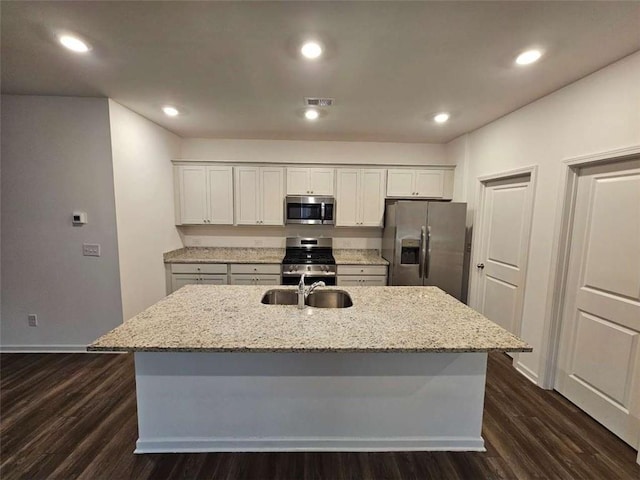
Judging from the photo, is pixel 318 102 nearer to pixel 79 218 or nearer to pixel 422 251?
pixel 422 251

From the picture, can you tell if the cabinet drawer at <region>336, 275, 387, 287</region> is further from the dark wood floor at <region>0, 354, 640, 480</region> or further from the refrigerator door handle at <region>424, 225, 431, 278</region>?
the dark wood floor at <region>0, 354, 640, 480</region>

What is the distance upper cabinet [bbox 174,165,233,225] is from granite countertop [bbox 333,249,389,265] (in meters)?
1.74

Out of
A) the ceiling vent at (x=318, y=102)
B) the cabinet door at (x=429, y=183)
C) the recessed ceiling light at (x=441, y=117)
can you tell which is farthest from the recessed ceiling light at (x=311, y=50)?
the cabinet door at (x=429, y=183)

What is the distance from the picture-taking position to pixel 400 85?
2.36 m

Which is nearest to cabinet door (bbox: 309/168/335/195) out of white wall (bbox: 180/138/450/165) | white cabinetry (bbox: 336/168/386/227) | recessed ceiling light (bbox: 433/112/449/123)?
white cabinetry (bbox: 336/168/386/227)

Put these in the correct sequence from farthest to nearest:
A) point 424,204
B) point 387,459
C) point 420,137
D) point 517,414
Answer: point 420,137 < point 424,204 < point 517,414 < point 387,459

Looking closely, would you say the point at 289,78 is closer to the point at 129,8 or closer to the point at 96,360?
the point at 129,8

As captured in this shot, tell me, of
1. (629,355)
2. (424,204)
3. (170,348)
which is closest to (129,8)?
(170,348)

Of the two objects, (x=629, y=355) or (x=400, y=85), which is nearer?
(x=629, y=355)

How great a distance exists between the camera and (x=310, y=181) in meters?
4.11

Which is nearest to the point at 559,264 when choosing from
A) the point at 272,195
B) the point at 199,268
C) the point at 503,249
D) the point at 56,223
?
the point at 503,249

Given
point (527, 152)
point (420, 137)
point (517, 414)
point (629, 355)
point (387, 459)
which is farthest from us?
point (420, 137)

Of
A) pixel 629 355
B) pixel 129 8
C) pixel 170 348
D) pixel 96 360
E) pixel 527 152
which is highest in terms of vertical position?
pixel 129 8

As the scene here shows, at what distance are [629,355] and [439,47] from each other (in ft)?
8.08
